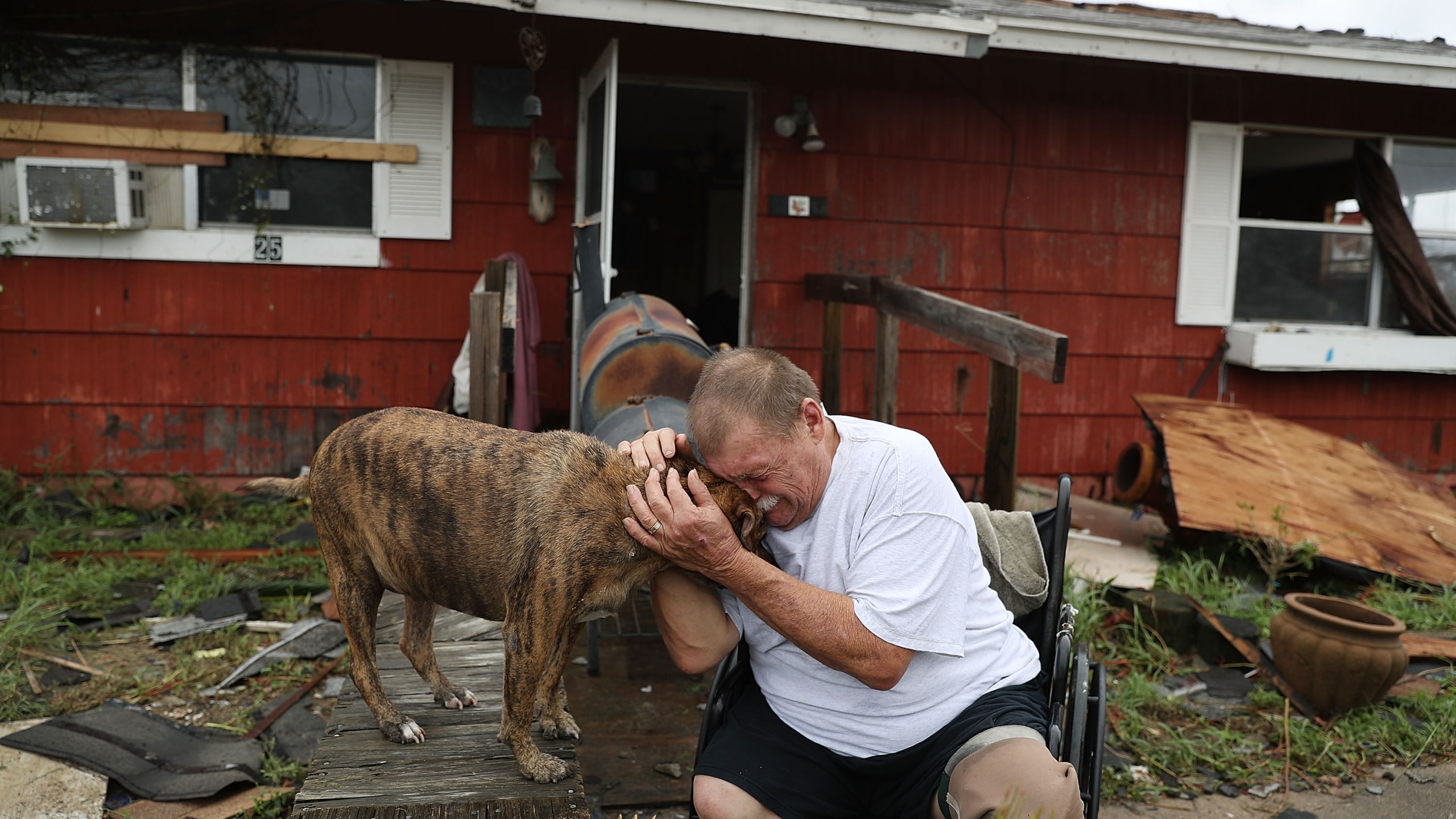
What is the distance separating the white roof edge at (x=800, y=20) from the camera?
5.16 metres

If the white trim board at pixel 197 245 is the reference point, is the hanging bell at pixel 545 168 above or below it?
above

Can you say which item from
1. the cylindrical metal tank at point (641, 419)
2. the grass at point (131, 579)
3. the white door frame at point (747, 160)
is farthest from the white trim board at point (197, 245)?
the cylindrical metal tank at point (641, 419)

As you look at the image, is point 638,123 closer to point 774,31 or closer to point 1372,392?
point 774,31

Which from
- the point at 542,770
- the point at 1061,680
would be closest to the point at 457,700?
the point at 542,770

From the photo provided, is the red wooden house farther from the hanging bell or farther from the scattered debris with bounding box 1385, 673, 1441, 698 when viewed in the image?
the scattered debris with bounding box 1385, 673, 1441, 698

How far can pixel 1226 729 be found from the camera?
3926 mm

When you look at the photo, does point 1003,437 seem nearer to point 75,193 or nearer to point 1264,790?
point 1264,790

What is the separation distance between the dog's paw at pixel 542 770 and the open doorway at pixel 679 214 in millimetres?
7844

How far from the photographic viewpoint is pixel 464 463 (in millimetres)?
2371

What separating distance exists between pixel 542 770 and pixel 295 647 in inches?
95.0

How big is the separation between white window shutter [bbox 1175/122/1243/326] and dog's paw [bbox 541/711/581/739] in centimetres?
599

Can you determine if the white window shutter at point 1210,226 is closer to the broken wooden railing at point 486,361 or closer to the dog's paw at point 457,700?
the broken wooden railing at point 486,361

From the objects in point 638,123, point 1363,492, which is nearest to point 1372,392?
point 1363,492

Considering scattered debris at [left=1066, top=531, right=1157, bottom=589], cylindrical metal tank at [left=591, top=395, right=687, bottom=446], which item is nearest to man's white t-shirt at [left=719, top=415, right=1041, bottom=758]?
cylindrical metal tank at [left=591, top=395, right=687, bottom=446]
